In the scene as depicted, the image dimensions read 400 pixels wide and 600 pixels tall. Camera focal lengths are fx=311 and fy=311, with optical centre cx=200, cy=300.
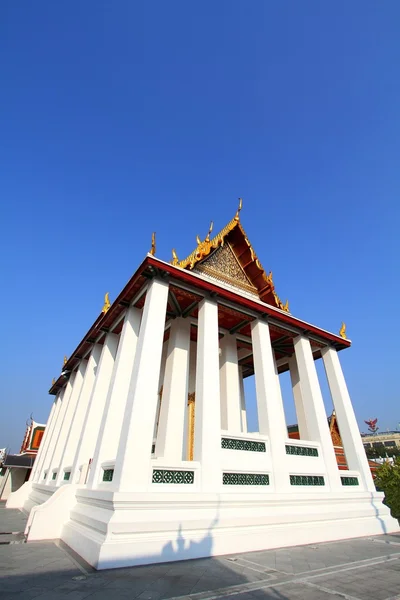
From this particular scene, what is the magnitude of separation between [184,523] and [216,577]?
4.39 ft

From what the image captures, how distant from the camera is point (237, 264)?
11.6 meters

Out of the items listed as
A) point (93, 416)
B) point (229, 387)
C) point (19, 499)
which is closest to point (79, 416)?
point (93, 416)

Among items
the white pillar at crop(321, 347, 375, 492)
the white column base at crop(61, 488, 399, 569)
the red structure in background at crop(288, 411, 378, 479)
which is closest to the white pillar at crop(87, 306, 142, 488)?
the white column base at crop(61, 488, 399, 569)

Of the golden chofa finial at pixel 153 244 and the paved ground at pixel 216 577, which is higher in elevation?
the golden chofa finial at pixel 153 244

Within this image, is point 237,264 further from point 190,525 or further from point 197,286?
point 190,525

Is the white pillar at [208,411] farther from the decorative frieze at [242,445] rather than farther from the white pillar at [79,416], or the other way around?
the white pillar at [79,416]

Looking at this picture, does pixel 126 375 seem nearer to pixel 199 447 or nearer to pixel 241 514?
pixel 199 447

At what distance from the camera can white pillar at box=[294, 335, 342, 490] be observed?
8219 millimetres

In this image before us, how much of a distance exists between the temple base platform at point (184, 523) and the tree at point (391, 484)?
12.8ft

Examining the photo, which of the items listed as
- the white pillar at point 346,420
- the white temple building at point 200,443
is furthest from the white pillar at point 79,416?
the white pillar at point 346,420

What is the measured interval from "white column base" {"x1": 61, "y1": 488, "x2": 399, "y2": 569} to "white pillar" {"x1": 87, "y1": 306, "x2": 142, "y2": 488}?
0.56 meters

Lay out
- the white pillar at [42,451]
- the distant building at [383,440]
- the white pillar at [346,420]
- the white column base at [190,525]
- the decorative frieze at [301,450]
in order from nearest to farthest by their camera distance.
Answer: the white column base at [190,525]
the decorative frieze at [301,450]
the white pillar at [346,420]
the white pillar at [42,451]
the distant building at [383,440]

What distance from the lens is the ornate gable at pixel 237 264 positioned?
10727 millimetres

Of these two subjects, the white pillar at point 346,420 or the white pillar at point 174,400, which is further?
the white pillar at point 346,420
